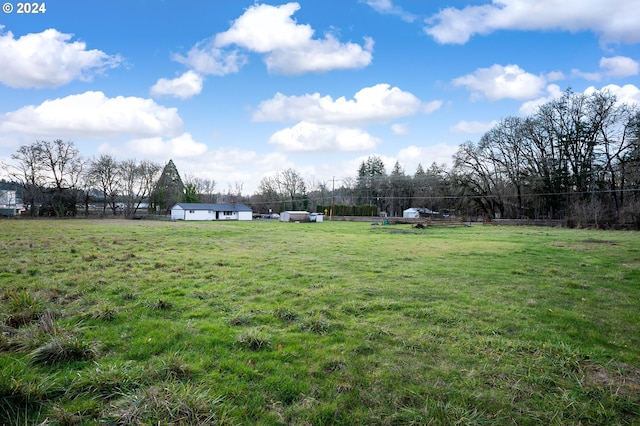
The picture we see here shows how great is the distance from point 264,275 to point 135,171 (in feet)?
201

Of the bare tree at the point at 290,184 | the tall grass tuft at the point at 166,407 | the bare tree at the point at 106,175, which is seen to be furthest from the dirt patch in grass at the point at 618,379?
the bare tree at the point at 290,184

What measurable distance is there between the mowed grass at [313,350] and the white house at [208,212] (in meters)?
49.8

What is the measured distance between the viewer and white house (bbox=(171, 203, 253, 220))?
183ft

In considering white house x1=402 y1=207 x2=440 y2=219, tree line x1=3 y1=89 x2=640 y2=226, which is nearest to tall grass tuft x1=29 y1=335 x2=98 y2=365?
tree line x1=3 y1=89 x2=640 y2=226

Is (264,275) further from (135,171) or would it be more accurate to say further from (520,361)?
(135,171)

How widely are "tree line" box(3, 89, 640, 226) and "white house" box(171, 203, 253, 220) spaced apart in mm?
9184

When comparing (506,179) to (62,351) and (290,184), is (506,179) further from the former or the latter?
(62,351)

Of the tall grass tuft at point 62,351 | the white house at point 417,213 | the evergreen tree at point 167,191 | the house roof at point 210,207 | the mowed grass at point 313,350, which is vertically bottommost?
→ the mowed grass at point 313,350

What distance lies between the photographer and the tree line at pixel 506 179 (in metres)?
39.2

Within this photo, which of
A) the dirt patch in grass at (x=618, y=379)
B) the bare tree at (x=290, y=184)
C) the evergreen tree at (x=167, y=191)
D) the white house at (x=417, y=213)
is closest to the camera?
the dirt patch in grass at (x=618, y=379)

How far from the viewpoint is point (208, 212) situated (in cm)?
5828

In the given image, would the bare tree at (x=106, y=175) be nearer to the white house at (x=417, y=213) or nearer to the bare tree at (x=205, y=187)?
the bare tree at (x=205, y=187)

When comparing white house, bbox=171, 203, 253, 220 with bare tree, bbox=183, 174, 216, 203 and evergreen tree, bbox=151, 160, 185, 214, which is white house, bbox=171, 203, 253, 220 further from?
bare tree, bbox=183, 174, 216, 203

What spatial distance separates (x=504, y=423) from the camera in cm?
284
